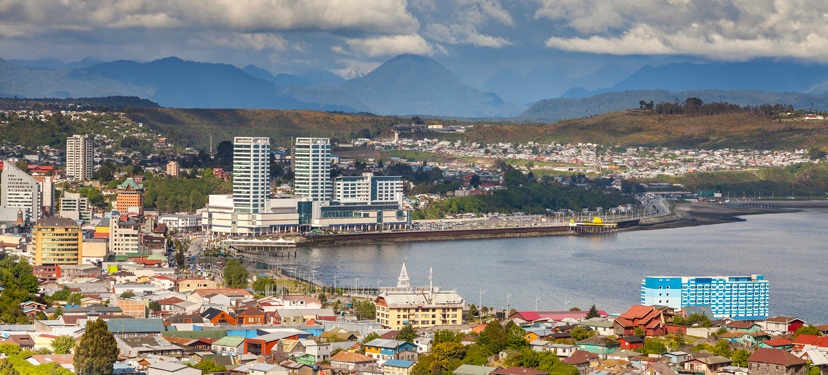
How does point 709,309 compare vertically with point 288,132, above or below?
below

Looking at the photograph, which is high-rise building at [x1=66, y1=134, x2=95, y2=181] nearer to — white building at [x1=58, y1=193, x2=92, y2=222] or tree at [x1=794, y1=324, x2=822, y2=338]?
white building at [x1=58, y1=193, x2=92, y2=222]

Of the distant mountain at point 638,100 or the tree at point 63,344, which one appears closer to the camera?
the tree at point 63,344

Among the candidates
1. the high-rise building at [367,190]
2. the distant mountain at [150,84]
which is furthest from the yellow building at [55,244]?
the distant mountain at [150,84]

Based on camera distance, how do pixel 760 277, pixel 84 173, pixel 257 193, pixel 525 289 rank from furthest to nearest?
pixel 84 173 < pixel 257 193 < pixel 525 289 < pixel 760 277

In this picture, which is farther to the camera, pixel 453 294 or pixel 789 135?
pixel 789 135

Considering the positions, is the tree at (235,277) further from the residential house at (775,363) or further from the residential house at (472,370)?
the residential house at (775,363)

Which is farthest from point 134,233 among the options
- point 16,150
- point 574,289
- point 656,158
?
point 656,158

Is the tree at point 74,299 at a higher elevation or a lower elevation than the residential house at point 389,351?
higher

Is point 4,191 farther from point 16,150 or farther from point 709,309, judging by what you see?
point 709,309
